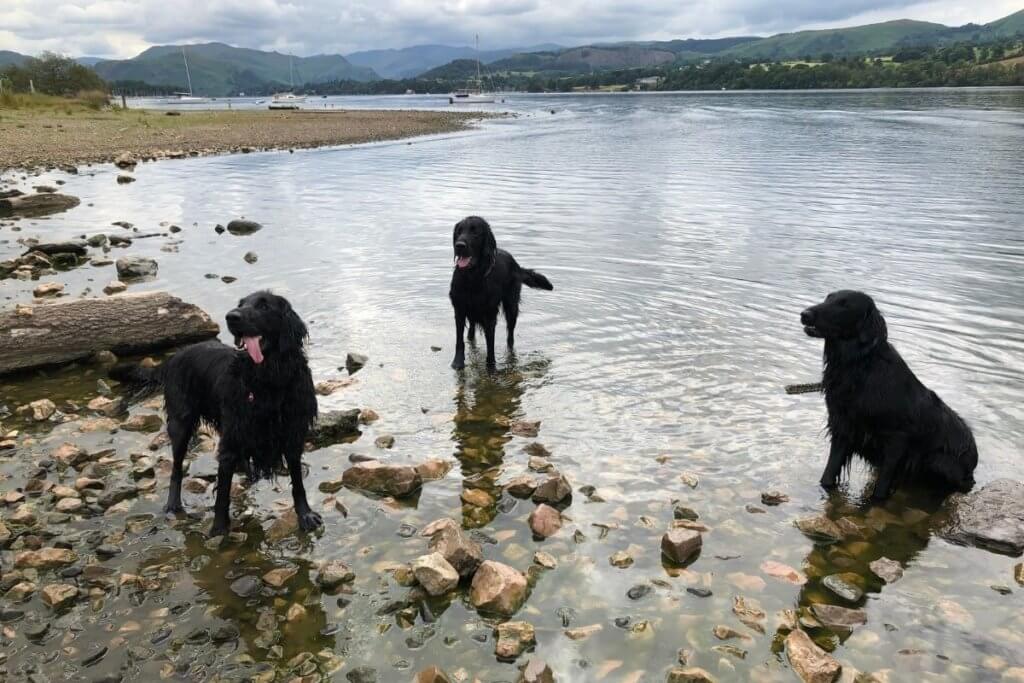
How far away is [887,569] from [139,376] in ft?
22.4

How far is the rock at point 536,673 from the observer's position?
3709 millimetres

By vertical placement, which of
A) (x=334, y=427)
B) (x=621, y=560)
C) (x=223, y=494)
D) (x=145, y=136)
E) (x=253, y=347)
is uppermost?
(x=145, y=136)

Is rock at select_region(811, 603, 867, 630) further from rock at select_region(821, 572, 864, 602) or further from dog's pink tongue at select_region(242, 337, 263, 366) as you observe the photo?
dog's pink tongue at select_region(242, 337, 263, 366)

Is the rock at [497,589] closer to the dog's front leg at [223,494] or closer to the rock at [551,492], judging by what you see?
the rock at [551,492]

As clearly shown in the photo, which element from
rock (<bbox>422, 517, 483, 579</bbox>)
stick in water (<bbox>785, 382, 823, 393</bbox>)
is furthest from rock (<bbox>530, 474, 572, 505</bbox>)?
stick in water (<bbox>785, 382, 823, 393</bbox>)

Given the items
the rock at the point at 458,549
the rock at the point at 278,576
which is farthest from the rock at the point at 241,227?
the rock at the point at 458,549

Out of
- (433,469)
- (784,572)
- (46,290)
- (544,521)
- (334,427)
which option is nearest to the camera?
(784,572)

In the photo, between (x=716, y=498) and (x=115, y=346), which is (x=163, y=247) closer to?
(x=115, y=346)

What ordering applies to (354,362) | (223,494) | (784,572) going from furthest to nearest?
(354,362)
(223,494)
(784,572)

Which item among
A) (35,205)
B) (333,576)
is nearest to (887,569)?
(333,576)

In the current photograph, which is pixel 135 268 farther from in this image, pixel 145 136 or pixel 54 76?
pixel 54 76

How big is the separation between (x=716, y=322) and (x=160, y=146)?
37683mm

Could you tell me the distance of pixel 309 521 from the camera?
5.24 meters

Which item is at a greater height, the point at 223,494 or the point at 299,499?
the point at 223,494
